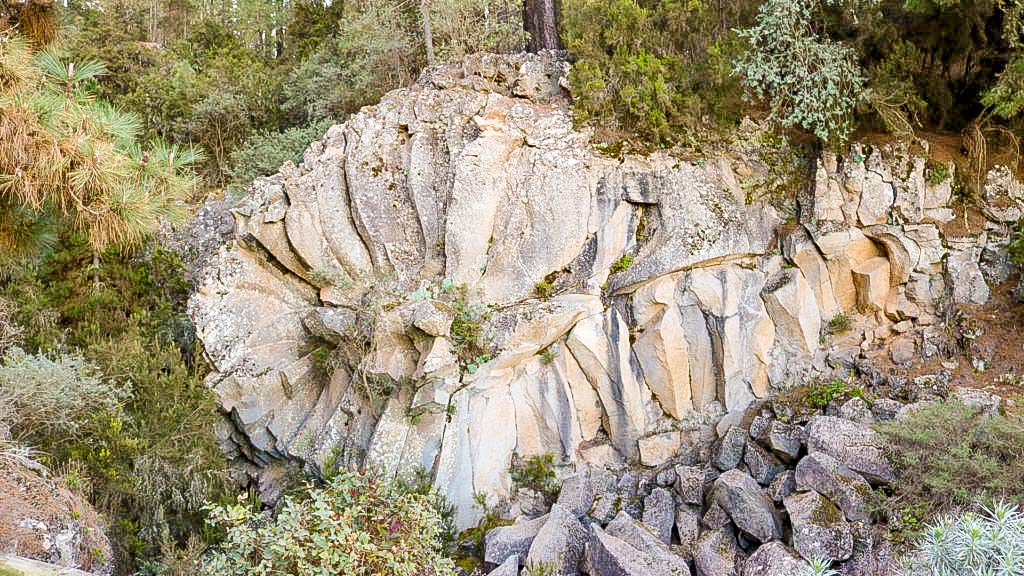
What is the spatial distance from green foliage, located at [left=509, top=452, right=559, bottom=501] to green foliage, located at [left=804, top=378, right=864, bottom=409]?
3.14 meters

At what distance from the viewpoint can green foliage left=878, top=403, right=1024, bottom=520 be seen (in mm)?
5621

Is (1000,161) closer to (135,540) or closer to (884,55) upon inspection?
(884,55)

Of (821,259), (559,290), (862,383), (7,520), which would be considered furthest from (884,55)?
(7,520)

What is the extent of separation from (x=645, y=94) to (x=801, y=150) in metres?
2.27

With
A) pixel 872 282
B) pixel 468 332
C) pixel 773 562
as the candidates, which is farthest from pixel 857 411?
pixel 468 332

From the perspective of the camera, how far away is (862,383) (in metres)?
8.28

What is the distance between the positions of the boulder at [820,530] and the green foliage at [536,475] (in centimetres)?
256

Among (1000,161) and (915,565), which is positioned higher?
(1000,161)

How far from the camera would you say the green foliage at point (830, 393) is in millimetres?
7953

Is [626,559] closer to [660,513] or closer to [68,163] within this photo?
[660,513]

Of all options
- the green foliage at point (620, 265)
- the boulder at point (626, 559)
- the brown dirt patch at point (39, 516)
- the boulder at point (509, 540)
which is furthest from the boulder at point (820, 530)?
the brown dirt patch at point (39, 516)

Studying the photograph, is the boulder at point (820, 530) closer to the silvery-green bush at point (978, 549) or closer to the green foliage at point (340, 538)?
the silvery-green bush at point (978, 549)

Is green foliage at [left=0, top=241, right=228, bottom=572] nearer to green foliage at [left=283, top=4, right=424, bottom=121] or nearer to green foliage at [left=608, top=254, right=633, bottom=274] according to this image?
green foliage at [left=283, top=4, right=424, bottom=121]

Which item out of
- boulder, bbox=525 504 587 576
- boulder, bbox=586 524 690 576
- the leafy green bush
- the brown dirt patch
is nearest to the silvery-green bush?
boulder, bbox=586 524 690 576
